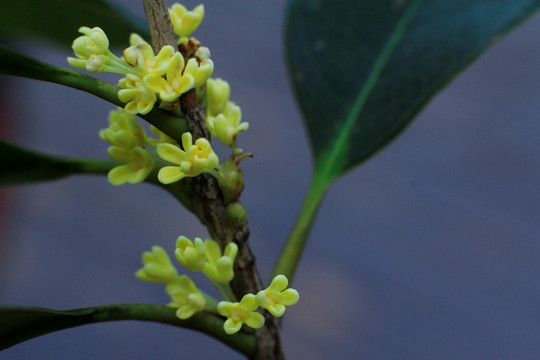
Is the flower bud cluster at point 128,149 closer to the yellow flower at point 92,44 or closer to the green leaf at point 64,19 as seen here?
the yellow flower at point 92,44

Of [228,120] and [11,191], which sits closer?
[228,120]

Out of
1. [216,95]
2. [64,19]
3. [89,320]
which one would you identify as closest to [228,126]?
[216,95]

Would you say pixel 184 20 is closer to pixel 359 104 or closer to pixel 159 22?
pixel 159 22

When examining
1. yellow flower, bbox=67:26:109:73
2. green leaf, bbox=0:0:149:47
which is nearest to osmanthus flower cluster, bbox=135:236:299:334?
yellow flower, bbox=67:26:109:73

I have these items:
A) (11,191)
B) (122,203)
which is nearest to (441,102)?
(122,203)

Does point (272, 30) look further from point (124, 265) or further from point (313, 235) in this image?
point (124, 265)

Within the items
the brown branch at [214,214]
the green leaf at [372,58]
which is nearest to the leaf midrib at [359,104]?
the green leaf at [372,58]
